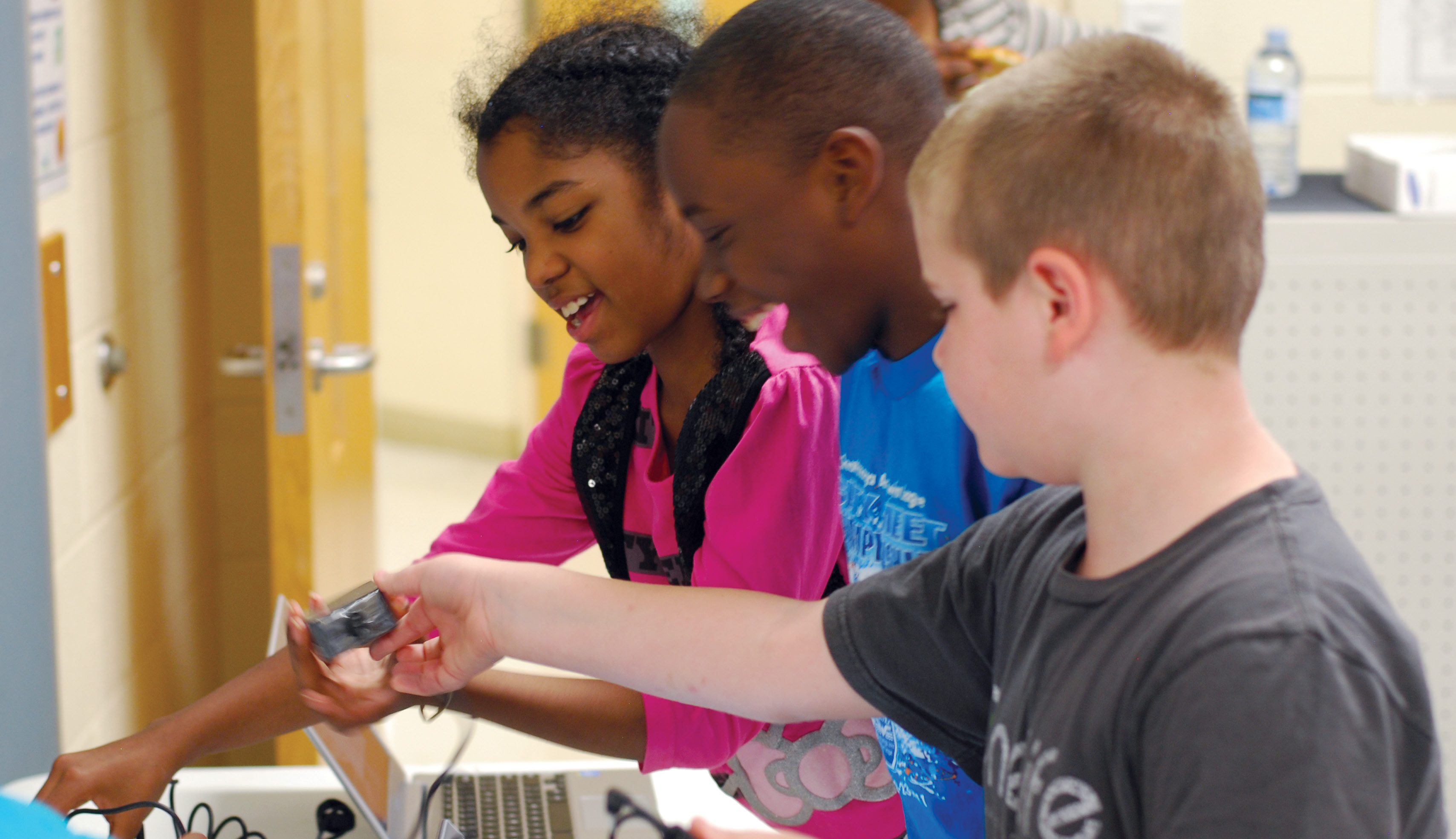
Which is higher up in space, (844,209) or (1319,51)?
(1319,51)

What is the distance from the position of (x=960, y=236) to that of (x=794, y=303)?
0.24 m

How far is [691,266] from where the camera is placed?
3.27 ft

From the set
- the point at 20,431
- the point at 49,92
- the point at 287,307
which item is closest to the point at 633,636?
the point at 20,431

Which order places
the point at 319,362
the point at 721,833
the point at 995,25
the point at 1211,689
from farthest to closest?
the point at 995,25 → the point at 319,362 → the point at 721,833 → the point at 1211,689

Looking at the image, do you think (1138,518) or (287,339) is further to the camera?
(287,339)

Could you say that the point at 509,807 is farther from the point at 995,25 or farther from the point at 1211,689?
the point at 995,25

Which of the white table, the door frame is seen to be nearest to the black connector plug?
the white table

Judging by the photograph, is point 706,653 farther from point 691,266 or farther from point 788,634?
point 691,266

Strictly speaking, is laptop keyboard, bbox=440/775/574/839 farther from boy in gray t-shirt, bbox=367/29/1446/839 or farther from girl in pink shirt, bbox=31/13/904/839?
boy in gray t-shirt, bbox=367/29/1446/839

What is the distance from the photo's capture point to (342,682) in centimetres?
88

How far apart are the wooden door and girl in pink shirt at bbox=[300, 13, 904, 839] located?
36.0 inches

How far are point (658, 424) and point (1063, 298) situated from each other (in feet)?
1.76

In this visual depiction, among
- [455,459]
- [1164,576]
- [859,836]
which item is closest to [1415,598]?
[859,836]

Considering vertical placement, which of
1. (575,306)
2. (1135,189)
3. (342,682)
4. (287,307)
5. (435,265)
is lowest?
(435,265)
